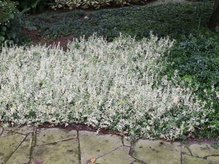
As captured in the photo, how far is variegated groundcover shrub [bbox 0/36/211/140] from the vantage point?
4344 millimetres

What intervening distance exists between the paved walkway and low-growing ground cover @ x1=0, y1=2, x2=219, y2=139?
162mm

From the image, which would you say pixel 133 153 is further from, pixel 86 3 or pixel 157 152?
pixel 86 3

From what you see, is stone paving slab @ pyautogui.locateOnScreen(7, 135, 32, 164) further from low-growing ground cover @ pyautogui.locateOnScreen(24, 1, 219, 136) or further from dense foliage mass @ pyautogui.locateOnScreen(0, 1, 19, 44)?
dense foliage mass @ pyautogui.locateOnScreen(0, 1, 19, 44)

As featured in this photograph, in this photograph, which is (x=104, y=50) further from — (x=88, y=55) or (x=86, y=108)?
(x=86, y=108)

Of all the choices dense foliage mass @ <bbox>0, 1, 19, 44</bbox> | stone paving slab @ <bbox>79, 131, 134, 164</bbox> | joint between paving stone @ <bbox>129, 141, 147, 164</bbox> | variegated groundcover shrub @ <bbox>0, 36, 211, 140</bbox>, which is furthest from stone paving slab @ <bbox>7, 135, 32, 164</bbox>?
dense foliage mass @ <bbox>0, 1, 19, 44</bbox>

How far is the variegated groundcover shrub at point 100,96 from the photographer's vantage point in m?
4.34

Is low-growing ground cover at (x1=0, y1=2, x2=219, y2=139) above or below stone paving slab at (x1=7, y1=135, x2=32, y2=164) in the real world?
above

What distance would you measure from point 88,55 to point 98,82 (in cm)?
118

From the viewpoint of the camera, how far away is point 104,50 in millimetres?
6176

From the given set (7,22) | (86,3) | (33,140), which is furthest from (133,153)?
(86,3)

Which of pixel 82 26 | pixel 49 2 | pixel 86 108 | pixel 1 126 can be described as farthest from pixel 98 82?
pixel 49 2

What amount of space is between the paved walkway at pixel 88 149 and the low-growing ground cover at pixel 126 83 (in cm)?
16

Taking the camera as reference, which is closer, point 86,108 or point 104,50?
point 86,108

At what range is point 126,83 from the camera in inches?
194
